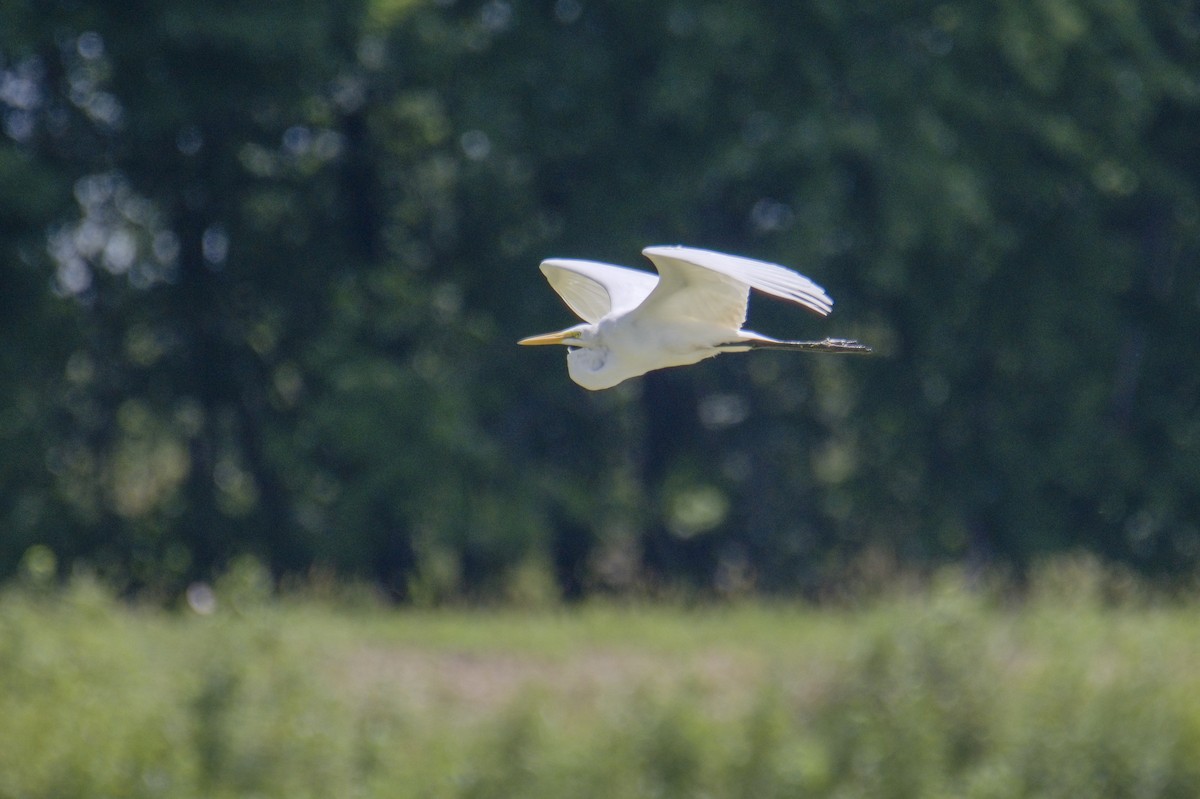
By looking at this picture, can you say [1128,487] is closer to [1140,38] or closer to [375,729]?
[1140,38]

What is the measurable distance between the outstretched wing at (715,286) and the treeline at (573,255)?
34.8 feet

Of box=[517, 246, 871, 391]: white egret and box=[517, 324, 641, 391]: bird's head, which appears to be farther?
box=[517, 324, 641, 391]: bird's head

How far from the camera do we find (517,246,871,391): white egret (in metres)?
3.76

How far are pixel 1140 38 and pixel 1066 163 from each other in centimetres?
148

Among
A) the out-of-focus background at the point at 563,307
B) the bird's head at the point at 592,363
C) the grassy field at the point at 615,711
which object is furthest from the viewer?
the out-of-focus background at the point at 563,307

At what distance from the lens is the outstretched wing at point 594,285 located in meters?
4.72

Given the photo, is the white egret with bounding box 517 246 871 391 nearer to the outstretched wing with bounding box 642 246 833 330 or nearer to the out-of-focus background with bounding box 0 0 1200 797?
the outstretched wing with bounding box 642 246 833 330

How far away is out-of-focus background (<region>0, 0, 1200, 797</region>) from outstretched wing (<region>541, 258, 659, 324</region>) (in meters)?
8.58

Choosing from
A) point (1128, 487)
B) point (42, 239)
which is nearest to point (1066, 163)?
point (1128, 487)

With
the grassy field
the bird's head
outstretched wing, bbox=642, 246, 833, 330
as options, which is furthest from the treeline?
the bird's head

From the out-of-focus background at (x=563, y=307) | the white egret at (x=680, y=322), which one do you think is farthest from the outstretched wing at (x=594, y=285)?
the out-of-focus background at (x=563, y=307)

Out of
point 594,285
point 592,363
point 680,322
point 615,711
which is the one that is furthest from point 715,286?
point 615,711

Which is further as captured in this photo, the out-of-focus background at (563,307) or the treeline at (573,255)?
the treeline at (573,255)

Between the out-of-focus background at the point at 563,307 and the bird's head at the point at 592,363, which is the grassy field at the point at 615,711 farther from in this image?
the bird's head at the point at 592,363
